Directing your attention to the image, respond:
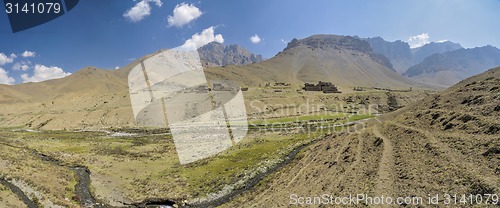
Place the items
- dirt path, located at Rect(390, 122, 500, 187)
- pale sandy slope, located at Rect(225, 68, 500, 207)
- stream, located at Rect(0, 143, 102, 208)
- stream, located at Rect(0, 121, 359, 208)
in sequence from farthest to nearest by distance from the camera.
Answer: stream, located at Rect(0, 121, 359, 208), stream, located at Rect(0, 143, 102, 208), pale sandy slope, located at Rect(225, 68, 500, 207), dirt path, located at Rect(390, 122, 500, 187)

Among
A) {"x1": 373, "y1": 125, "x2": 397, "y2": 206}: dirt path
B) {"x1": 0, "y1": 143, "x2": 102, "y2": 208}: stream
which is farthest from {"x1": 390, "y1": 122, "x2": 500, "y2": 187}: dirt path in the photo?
{"x1": 0, "y1": 143, "x2": 102, "y2": 208}: stream

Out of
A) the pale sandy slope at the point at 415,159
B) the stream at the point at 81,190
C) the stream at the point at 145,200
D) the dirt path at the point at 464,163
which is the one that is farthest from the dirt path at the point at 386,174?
the stream at the point at 81,190

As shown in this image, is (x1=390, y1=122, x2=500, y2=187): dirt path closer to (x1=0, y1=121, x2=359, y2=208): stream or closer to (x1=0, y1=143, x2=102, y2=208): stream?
(x1=0, y1=121, x2=359, y2=208): stream

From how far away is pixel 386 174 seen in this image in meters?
26.7

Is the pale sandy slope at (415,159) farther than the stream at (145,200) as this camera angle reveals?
No

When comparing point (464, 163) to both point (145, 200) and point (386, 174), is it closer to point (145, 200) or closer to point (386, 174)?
point (386, 174)

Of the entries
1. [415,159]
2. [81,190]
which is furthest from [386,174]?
[81,190]

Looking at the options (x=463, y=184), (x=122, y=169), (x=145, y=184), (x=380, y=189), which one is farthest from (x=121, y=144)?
(x=463, y=184)

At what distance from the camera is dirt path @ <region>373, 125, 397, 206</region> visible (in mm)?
23797

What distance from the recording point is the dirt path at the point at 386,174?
23.8 m

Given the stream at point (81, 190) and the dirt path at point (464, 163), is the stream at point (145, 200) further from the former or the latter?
the dirt path at point (464, 163)

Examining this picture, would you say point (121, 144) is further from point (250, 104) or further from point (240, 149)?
point (250, 104)

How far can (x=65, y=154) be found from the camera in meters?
66.1

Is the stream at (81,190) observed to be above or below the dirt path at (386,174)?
above
